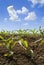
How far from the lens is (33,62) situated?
2229mm

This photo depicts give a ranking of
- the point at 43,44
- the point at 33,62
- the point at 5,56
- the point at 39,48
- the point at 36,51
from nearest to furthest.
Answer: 1. the point at 33,62
2. the point at 5,56
3. the point at 36,51
4. the point at 39,48
5. the point at 43,44

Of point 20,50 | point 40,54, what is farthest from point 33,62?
point 20,50

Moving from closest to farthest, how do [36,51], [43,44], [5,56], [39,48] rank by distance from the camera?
1. [5,56]
2. [36,51]
3. [39,48]
4. [43,44]

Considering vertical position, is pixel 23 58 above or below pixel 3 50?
below

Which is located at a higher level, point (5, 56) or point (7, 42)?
point (7, 42)

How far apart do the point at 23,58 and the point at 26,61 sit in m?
0.10

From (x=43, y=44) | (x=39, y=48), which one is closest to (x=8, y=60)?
(x=39, y=48)

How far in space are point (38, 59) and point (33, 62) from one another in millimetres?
111

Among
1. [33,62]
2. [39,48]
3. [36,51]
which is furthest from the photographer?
[39,48]

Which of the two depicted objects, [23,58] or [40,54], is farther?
[40,54]

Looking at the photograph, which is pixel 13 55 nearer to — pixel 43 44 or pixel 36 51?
pixel 36 51

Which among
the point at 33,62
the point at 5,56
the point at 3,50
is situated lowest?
the point at 33,62

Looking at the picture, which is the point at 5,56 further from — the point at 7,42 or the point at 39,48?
the point at 39,48

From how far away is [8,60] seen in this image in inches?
Result: 90.0
